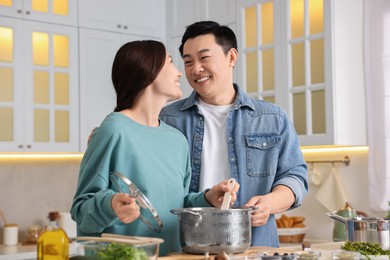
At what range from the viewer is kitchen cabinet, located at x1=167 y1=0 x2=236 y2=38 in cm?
465

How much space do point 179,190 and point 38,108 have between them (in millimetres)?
2535

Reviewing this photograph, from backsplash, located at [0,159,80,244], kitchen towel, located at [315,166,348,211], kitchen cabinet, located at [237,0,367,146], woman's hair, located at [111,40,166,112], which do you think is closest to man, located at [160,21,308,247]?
woman's hair, located at [111,40,166,112]

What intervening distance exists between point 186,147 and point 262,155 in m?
0.36

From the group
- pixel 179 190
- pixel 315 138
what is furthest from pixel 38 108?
pixel 179 190

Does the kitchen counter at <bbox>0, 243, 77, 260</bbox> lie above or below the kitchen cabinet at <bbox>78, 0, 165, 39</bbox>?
below

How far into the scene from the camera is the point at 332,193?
4.45 m

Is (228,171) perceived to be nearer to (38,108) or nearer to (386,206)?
(386,206)

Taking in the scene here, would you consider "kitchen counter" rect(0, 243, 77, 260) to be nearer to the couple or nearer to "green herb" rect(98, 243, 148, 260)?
the couple

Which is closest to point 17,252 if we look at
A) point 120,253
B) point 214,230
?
point 214,230

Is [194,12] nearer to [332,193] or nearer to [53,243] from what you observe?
[332,193]

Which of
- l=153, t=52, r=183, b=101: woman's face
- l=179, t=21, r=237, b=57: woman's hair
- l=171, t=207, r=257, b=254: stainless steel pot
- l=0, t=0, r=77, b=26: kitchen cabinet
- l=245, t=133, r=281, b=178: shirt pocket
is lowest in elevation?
l=171, t=207, r=257, b=254: stainless steel pot

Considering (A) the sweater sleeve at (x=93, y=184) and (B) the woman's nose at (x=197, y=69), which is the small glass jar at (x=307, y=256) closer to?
(A) the sweater sleeve at (x=93, y=184)

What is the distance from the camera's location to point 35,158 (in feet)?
16.3

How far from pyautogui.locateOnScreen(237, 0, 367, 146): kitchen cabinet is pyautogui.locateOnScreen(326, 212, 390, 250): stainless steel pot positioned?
1.75 meters
